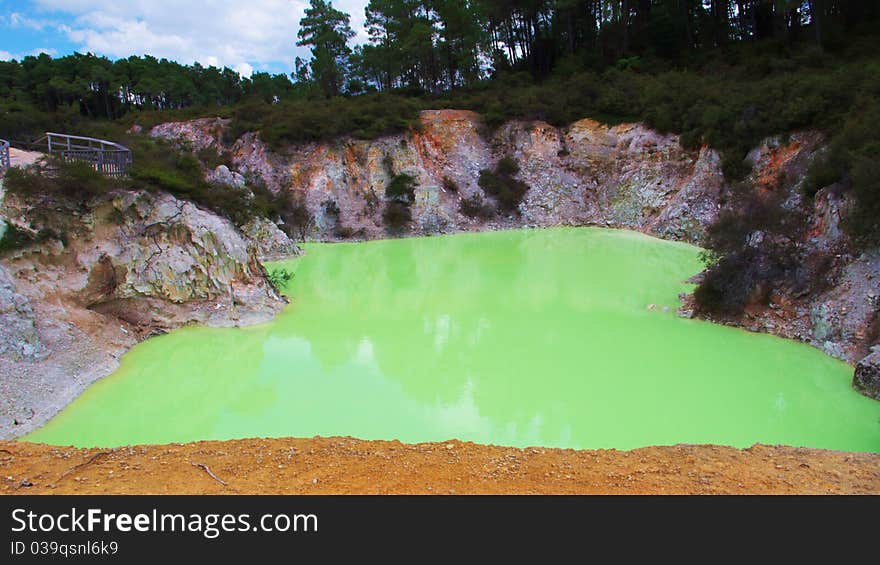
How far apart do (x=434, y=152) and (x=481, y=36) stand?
14.7 m

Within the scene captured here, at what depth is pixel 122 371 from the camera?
11844mm

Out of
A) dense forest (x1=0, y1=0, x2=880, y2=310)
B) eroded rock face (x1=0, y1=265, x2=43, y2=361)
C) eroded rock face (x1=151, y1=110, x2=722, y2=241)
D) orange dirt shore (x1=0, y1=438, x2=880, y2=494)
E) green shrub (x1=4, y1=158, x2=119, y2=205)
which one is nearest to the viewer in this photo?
orange dirt shore (x1=0, y1=438, x2=880, y2=494)

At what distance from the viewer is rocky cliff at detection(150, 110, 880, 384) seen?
93.1 feet

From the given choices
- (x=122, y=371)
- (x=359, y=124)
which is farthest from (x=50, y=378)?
(x=359, y=124)

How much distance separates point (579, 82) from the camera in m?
35.6

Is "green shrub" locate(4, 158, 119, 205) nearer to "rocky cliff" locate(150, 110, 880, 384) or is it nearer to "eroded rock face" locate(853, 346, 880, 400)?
A: "rocky cliff" locate(150, 110, 880, 384)

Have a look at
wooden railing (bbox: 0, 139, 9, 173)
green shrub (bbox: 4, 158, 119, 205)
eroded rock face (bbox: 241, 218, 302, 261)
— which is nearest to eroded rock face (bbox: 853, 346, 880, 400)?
green shrub (bbox: 4, 158, 119, 205)

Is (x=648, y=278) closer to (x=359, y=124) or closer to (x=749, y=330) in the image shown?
(x=749, y=330)

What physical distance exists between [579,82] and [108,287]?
30.0 m

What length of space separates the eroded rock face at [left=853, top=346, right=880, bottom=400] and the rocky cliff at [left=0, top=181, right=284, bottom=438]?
13.3m

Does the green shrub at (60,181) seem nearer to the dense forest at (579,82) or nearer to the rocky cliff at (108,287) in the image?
the rocky cliff at (108,287)

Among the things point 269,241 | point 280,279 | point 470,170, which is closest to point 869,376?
point 280,279

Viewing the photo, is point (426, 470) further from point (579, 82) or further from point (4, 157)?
point (579, 82)

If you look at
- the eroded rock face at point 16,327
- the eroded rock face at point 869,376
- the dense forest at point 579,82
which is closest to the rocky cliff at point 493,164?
the dense forest at point 579,82
